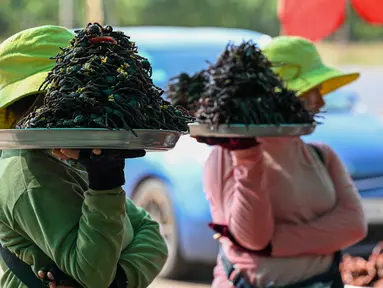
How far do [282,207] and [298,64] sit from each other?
0.71 meters

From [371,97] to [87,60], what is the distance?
1875 centimetres

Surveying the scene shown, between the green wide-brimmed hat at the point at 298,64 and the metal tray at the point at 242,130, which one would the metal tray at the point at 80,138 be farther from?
the green wide-brimmed hat at the point at 298,64

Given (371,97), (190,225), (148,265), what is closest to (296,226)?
(148,265)

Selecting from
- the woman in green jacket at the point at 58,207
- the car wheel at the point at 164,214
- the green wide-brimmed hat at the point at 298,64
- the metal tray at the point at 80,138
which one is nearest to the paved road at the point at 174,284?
the car wheel at the point at 164,214

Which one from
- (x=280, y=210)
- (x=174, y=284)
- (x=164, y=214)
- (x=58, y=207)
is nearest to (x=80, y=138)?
(x=58, y=207)

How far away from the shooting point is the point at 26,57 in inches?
104

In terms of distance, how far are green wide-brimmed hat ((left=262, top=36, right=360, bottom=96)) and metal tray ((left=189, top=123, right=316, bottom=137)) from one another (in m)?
0.67

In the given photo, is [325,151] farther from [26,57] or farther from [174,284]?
[174,284]

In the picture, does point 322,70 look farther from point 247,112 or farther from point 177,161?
point 177,161

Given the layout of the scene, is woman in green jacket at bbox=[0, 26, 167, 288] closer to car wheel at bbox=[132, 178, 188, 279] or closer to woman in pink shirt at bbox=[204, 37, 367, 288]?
woman in pink shirt at bbox=[204, 37, 367, 288]

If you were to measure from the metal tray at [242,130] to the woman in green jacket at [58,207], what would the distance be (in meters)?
0.49

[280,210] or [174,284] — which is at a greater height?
[280,210]

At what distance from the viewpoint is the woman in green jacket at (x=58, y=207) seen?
238 cm

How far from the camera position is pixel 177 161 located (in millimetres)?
7141
